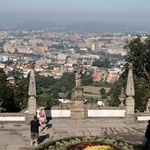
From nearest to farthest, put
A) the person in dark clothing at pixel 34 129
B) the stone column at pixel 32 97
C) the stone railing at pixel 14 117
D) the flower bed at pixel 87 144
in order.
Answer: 1. the flower bed at pixel 87 144
2. the person in dark clothing at pixel 34 129
3. the stone column at pixel 32 97
4. the stone railing at pixel 14 117

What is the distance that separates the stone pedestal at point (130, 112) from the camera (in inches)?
707

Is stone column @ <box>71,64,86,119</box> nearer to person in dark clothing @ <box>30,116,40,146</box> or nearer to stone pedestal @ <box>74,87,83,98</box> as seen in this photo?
stone pedestal @ <box>74,87,83,98</box>

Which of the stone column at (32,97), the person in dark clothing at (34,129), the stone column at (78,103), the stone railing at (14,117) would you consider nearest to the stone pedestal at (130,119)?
the stone column at (78,103)

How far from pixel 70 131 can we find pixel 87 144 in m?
3.22

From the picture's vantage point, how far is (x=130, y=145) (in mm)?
13766

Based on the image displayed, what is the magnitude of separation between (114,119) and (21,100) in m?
34.7

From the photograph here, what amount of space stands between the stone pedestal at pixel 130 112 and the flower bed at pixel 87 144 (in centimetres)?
365

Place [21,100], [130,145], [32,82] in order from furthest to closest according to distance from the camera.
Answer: [21,100], [32,82], [130,145]

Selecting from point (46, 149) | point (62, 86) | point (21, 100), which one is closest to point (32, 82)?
point (46, 149)

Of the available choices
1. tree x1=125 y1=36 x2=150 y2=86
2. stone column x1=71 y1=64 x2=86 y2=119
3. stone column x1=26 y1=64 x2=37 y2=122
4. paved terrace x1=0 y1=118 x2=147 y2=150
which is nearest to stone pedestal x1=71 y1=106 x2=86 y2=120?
stone column x1=71 y1=64 x2=86 y2=119

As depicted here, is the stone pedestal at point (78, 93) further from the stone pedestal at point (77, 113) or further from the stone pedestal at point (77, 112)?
the stone pedestal at point (77, 113)

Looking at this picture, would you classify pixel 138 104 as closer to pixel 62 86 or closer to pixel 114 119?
pixel 114 119

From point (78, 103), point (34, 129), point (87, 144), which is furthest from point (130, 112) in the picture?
point (34, 129)

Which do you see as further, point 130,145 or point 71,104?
point 71,104
